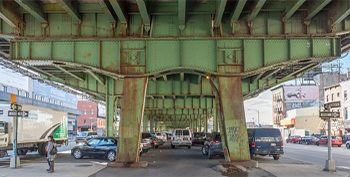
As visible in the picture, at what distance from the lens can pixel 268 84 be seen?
2947cm

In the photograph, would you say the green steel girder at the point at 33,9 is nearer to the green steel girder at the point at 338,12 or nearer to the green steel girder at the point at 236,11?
the green steel girder at the point at 236,11

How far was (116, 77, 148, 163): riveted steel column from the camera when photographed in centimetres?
1661

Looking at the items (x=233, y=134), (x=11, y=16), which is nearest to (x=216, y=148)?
(x=233, y=134)

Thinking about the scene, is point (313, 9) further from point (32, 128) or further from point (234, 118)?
→ point (32, 128)

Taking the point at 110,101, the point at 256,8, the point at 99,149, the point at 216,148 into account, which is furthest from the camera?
the point at 110,101

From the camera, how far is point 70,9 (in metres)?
14.2

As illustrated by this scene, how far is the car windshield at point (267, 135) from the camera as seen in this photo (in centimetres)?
2141

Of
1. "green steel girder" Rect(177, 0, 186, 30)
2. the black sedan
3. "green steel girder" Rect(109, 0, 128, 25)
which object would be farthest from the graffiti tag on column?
the black sedan

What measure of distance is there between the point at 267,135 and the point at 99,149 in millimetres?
10072

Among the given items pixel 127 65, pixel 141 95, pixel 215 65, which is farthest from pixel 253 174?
pixel 127 65

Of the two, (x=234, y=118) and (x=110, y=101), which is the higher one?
(x=110, y=101)

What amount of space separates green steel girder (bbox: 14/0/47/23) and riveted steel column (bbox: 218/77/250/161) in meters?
8.21

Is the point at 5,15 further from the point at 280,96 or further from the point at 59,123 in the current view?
the point at 280,96

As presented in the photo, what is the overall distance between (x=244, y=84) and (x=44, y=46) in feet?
60.4
